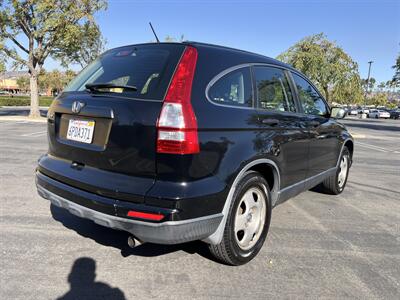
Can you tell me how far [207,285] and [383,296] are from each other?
1373 mm

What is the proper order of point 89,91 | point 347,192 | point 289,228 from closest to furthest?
1. point 89,91
2. point 289,228
3. point 347,192

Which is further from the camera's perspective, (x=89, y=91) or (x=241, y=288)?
(x=89, y=91)

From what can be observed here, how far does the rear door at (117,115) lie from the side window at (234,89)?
0.38 meters

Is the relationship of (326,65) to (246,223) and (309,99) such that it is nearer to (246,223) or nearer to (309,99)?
(309,99)

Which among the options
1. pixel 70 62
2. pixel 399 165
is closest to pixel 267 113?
pixel 399 165

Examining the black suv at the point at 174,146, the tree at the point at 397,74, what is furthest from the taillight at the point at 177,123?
the tree at the point at 397,74

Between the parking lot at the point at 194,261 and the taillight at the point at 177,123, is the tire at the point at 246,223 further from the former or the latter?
the taillight at the point at 177,123

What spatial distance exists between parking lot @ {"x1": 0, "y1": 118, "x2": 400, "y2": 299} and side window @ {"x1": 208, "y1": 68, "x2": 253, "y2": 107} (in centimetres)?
144

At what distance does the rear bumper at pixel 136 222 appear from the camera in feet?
8.19

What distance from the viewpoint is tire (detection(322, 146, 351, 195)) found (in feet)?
18.4

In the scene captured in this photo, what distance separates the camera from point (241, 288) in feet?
9.37

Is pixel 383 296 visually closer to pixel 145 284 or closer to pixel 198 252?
pixel 198 252

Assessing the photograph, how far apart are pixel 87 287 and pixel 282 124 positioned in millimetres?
2258

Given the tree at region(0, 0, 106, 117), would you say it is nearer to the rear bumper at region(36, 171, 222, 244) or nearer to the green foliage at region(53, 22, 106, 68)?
the green foliage at region(53, 22, 106, 68)
